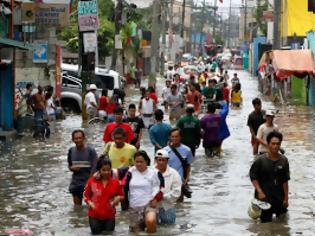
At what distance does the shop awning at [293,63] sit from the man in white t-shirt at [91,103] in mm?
10851

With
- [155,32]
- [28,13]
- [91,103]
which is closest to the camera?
[28,13]

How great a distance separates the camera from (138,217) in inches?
469

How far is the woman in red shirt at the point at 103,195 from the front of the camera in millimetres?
11609

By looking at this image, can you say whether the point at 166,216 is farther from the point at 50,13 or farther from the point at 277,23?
the point at 277,23

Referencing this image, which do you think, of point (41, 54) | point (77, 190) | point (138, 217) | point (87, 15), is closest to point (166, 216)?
point (138, 217)

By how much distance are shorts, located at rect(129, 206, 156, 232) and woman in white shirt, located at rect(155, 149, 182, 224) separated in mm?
403

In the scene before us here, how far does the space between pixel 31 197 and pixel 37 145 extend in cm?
896

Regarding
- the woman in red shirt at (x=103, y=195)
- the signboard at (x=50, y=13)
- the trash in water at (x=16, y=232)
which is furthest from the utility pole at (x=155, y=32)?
the woman in red shirt at (x=103, y=195)

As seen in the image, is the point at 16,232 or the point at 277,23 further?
the point at 277,23

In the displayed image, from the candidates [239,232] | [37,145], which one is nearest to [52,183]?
[239,232]

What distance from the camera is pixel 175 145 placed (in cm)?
1392

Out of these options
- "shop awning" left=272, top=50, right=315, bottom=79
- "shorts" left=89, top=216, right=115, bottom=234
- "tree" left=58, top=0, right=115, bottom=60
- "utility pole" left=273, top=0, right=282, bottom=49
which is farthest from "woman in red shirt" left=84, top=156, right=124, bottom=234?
"utility pole" left=273, top=0, right=282, bottom=49

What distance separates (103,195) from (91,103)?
1952cm

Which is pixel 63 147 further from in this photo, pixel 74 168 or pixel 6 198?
pixel 74 168
